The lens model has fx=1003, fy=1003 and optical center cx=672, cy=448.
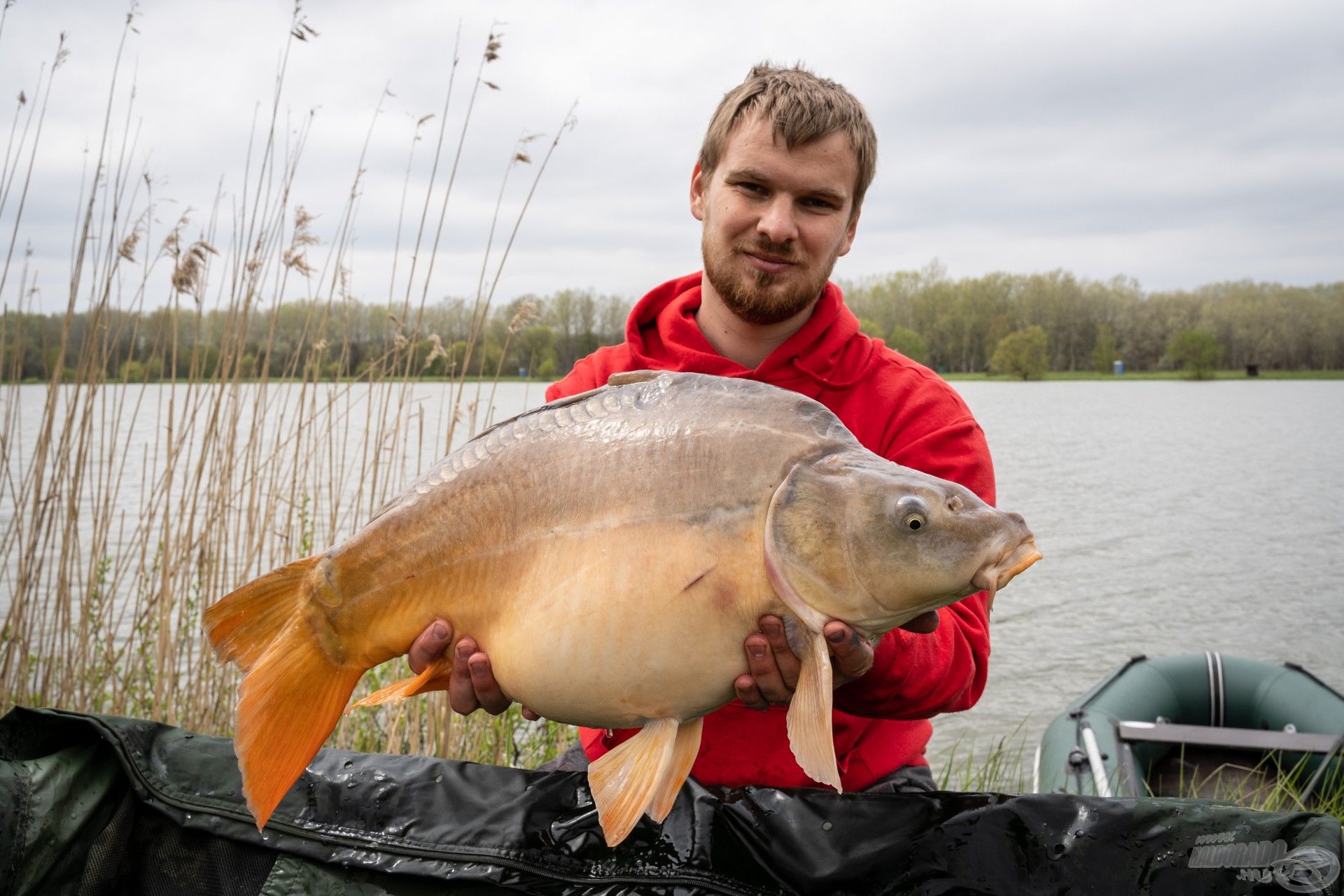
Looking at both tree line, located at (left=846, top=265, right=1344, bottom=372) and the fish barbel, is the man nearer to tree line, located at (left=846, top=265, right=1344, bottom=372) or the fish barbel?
the fish barbel

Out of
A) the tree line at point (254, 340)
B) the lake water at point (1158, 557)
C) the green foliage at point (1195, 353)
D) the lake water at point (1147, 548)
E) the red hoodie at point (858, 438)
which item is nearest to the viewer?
the red hoodie at point (858, 438)

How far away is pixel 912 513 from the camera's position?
41.8 inches

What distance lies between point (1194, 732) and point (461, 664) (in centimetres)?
309

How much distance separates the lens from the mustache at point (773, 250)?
1.70 meters

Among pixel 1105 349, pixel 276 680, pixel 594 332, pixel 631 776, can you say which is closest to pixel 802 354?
pixel 631 776

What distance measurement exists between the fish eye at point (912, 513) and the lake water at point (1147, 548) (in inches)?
91.9

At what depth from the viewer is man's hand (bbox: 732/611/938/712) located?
3.64ft

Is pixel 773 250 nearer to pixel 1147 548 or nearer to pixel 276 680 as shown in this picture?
pixel 276 680

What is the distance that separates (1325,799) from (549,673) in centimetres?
302

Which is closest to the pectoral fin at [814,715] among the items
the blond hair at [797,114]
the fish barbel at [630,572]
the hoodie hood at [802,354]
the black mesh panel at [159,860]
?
the fish barbel at [630,572]

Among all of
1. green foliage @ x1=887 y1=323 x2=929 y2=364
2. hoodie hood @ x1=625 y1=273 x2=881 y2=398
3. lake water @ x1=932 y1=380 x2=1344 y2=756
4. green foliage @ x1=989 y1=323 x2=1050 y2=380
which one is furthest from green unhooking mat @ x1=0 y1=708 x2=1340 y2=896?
green foliage @ x1=989 y1=323 x2=1050 y2=380

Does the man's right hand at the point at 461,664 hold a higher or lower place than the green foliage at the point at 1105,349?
lower

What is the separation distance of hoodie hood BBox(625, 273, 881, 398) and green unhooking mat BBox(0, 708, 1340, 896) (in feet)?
2.28

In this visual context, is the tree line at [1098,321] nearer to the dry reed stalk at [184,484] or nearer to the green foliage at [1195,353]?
the green foliage at [1195,353]
